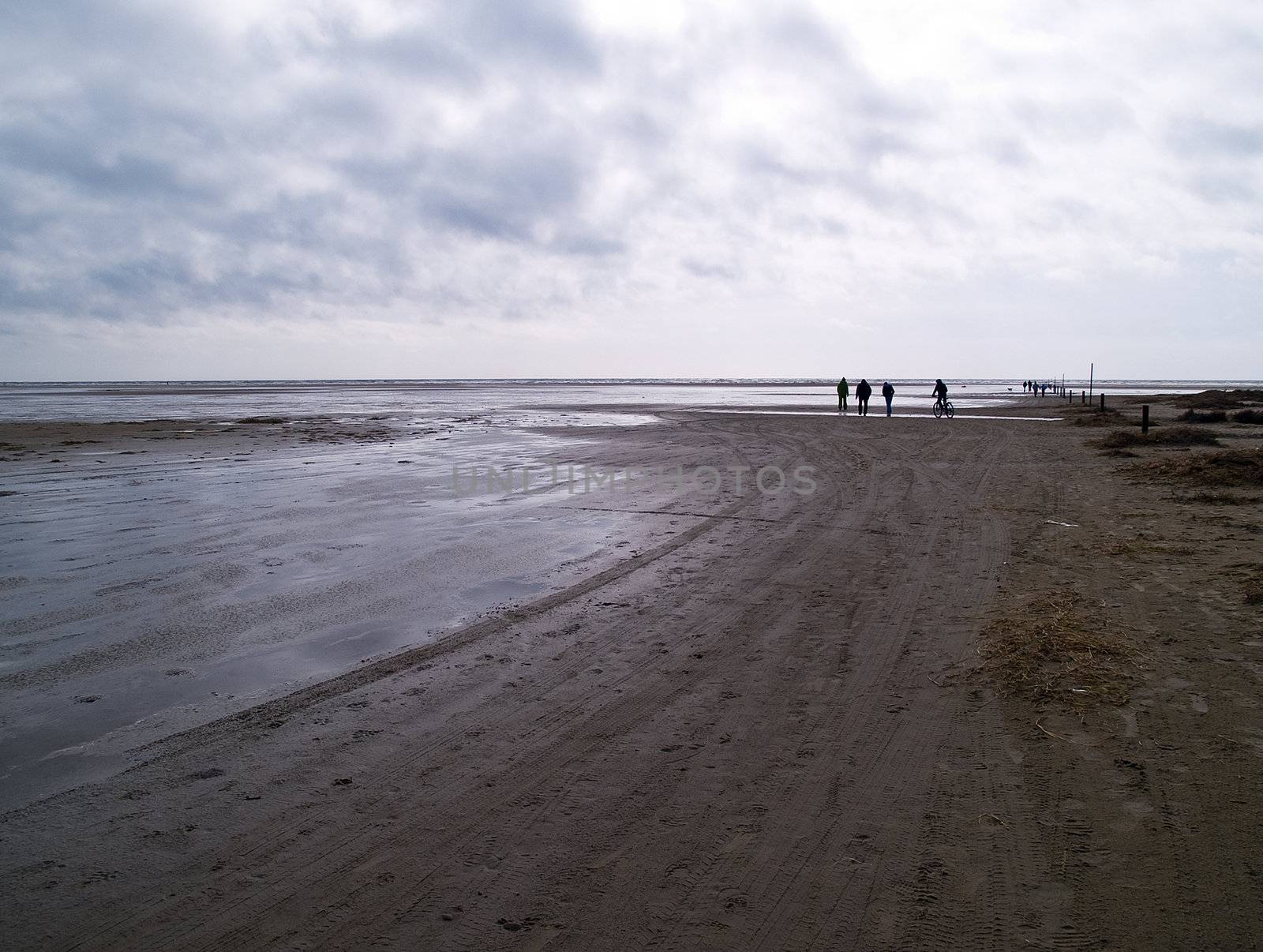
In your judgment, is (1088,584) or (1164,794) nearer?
(1164,794)

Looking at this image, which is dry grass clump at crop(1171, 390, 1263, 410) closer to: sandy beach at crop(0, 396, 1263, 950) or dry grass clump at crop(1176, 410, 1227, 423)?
dry grass clump at crop(1176, 410, 1227, 423)

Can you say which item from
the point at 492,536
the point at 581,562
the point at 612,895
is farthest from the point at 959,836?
the point at 492,536

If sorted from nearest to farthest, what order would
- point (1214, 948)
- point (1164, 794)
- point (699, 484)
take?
point (1214, 948) → point (1164, 794) → point (699, 484)

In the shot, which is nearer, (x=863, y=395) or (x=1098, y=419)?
(x=1098, y=419)

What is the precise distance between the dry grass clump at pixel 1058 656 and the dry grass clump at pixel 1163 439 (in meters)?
17.4

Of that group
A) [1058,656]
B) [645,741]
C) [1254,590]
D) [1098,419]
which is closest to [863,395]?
[1098,419]

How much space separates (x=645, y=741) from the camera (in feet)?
15.0

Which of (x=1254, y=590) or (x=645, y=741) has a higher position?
(x=1254, y=590)

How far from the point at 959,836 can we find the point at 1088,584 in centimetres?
517

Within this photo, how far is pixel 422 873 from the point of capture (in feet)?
11.0

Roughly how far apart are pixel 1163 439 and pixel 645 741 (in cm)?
2322

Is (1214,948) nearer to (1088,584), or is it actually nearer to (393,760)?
(393,760)

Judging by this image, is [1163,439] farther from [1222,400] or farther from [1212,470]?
[1222,400]

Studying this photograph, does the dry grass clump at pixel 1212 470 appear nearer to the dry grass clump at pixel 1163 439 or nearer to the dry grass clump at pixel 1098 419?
the dry grass clump at pixel 1163 439
